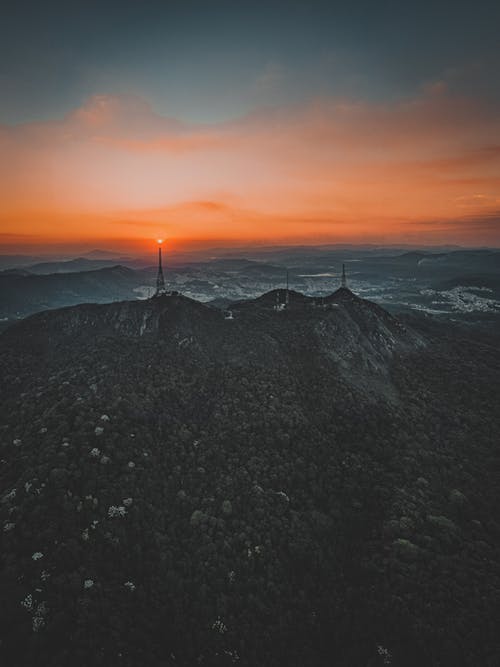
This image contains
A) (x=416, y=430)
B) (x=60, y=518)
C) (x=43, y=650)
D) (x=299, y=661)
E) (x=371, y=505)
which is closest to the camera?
(x=43, y=650)

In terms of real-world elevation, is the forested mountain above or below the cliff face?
below

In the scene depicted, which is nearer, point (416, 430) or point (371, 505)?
point (371, 505)

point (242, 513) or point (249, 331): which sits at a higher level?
point (249, 331)

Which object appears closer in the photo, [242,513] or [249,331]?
[242,513]

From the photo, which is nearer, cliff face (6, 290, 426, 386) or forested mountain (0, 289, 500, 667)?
forested mountain (0, 289, 500, 667)

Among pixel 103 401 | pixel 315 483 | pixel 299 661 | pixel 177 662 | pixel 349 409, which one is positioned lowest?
pixel 299 661

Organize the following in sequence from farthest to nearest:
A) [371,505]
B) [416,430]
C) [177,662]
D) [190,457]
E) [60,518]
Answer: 1. [416,430]
2. [190,457]
3. [371,505]
4. [60,518]
5. [177,662]

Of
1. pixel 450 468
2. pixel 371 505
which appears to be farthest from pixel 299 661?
pixel 450 468

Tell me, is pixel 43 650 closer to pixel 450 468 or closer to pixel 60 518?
pixel 60 518
